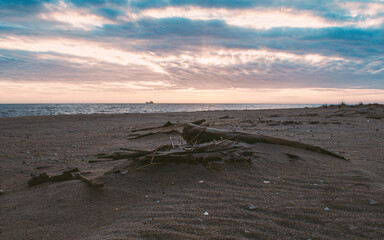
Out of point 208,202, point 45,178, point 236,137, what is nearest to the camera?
point 208,202

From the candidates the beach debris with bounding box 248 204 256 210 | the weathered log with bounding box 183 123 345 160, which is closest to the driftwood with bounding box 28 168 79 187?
the weathered log with bounding box 183 123 345 160

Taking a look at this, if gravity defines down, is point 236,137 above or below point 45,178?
above

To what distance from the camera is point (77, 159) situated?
5441 mm

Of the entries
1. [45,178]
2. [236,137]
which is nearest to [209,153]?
[236,137]

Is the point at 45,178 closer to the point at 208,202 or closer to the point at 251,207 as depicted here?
the point at 208,202

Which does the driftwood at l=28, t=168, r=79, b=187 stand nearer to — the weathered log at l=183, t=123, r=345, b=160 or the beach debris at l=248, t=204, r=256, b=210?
the weathered log at l=183, t=123, r=345, b=160

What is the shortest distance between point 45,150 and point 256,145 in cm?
582

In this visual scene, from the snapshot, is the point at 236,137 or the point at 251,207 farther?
the point at 236,137

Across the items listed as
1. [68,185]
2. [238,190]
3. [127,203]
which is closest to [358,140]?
[238,190]

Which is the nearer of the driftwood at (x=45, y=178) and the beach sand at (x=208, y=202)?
the beach sand at (x=208, y=202)

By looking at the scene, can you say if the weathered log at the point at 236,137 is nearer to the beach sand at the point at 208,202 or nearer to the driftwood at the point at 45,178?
the beach sand at the point at 208,202

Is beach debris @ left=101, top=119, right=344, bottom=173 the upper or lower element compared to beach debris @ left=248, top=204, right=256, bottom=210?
upper

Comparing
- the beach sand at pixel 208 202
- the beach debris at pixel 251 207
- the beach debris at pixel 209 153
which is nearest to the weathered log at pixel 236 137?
the beach debris at pixel 209 153

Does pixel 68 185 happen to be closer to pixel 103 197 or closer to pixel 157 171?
pixel 103 197
